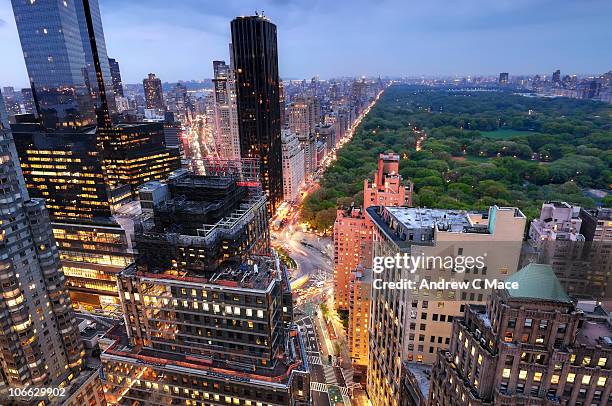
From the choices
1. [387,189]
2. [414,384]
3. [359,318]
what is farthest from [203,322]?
[387,189]

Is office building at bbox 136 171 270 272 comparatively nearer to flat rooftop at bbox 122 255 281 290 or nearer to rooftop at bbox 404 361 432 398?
flat rooftop at bbox 122 255 281 290

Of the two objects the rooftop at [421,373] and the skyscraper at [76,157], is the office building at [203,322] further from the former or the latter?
the skyscraper at [76,157]

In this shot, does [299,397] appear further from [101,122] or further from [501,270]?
[101,122]

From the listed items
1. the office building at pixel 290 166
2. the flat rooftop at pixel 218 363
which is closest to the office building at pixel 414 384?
the flat rooftop at pixel 218 363

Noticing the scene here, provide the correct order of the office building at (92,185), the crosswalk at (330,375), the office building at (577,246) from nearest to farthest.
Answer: the office building at (577,246) → the crosswalk at (330,375) → the office building at (92,185)

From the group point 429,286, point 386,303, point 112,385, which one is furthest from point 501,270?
point 112,385

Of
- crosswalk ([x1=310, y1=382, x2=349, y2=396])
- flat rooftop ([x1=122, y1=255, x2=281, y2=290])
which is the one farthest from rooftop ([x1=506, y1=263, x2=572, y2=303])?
crosswalk ([x1=310, y1=382, x2=349, y2=396])
